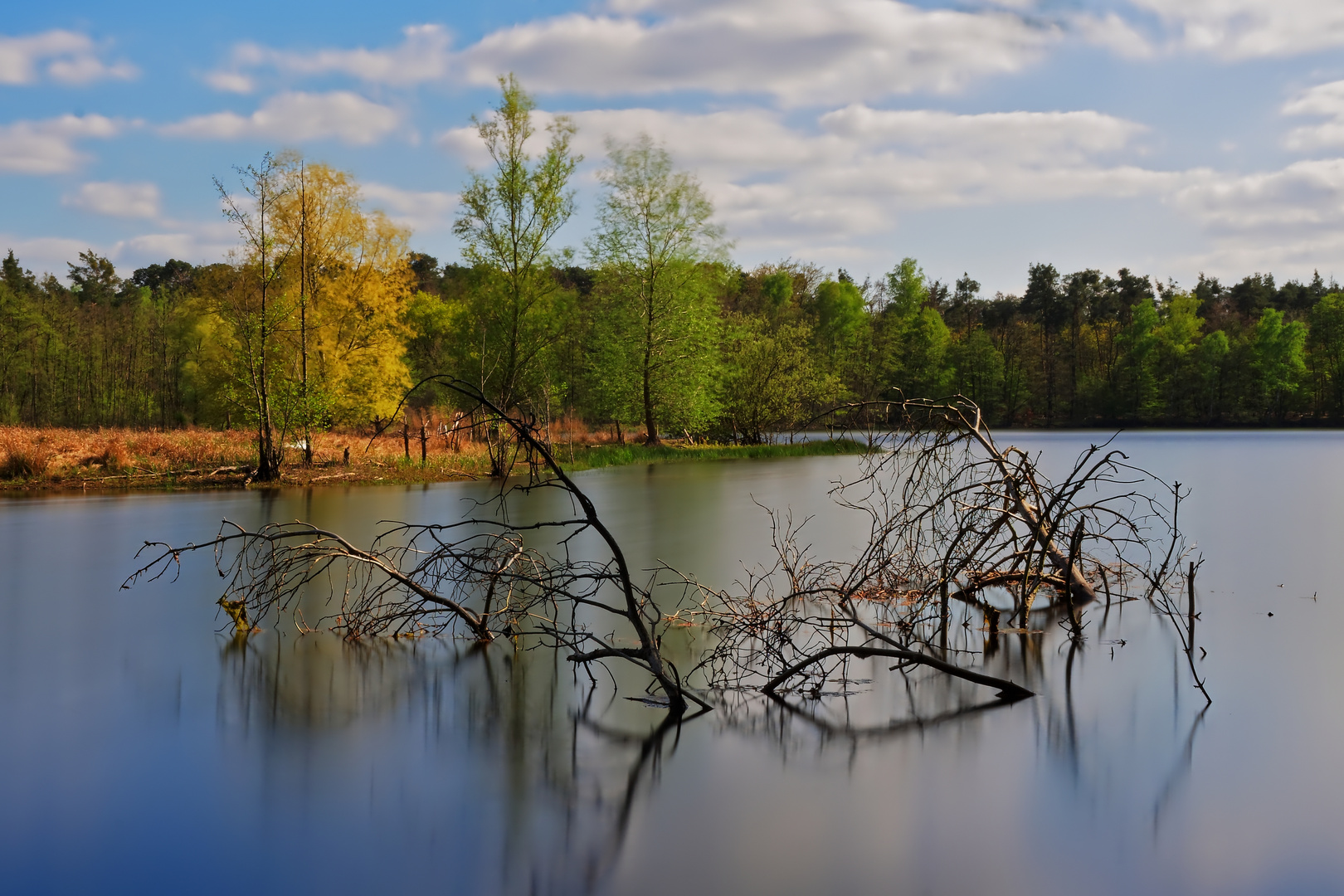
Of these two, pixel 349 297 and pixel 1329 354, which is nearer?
pixel 349 297

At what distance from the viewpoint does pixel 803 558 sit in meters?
14.9

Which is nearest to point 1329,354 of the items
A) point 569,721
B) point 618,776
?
point 569,721

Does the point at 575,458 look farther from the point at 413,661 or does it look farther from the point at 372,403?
the point at 413,661

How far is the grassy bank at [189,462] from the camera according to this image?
2356 centimetres

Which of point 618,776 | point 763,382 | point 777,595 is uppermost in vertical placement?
point 763,382

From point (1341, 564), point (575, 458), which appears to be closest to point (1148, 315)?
point (575, 458)

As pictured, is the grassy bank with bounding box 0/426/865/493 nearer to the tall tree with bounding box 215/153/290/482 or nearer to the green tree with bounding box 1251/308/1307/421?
the tall tree with bounding box 215/153/290/482

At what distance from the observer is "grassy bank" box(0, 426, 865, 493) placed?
23562 millimetres

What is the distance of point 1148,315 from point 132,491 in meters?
75.2

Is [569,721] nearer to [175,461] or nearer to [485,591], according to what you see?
[485,591]

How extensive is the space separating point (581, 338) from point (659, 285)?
12.2 m

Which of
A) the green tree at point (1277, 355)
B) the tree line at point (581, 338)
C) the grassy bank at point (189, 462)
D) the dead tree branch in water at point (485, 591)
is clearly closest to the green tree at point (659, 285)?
the tree line at point (581, 338)

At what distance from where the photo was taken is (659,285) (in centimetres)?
3988

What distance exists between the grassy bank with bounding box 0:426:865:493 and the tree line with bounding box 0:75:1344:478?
1.20 m
